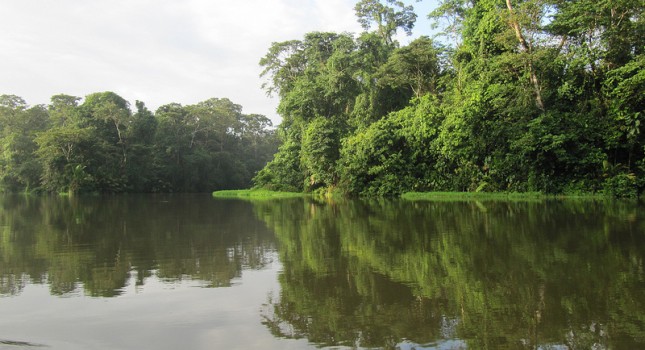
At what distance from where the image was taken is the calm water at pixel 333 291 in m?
3.34

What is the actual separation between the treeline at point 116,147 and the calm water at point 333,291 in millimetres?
37930

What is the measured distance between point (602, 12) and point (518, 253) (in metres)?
17.1

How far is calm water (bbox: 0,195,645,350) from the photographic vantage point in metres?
3.34

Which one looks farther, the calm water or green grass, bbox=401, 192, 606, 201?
green grass, bbox=401, 192, 606, 201

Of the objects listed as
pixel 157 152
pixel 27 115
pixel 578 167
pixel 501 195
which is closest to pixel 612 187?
pixel 578 167

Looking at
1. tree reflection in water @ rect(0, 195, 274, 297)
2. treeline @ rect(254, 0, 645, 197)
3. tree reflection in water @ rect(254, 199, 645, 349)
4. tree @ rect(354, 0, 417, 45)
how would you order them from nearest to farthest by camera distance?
1. tree reflection in water @ rect(254, 199, 645, 349)
2. tree reflection in water @ rect(0, 195, 274, 297)
3. treeline @ rect(254, 0, 645, 197)
4. tree @ rect(354, 0, 417, 45)

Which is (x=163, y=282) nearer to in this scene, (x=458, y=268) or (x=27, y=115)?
(x=458, y=268)

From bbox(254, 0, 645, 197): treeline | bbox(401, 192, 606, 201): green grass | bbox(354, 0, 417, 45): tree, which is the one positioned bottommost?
bbox(401, 192, 606, 201): green grass

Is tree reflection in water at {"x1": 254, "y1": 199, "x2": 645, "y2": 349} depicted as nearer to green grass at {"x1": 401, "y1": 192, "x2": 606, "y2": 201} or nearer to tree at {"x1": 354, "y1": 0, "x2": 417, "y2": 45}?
green grass at {"x1": 401, "y1": 192, "x2": 606, "y2": 201}

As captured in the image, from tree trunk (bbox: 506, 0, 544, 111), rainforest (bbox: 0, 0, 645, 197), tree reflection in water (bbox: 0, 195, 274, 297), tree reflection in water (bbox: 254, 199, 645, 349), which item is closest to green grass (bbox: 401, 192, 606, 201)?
rainforest (bbox: 0, 0, 645, 197)

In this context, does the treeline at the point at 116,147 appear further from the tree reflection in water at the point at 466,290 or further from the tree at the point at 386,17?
the tree reflection in water at the point at 466,290

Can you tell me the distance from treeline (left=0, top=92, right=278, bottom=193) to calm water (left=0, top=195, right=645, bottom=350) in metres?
37.9

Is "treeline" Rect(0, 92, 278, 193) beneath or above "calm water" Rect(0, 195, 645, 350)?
above

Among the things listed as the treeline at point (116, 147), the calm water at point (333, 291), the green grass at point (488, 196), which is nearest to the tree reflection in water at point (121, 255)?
the calm water at point (333, 291)
